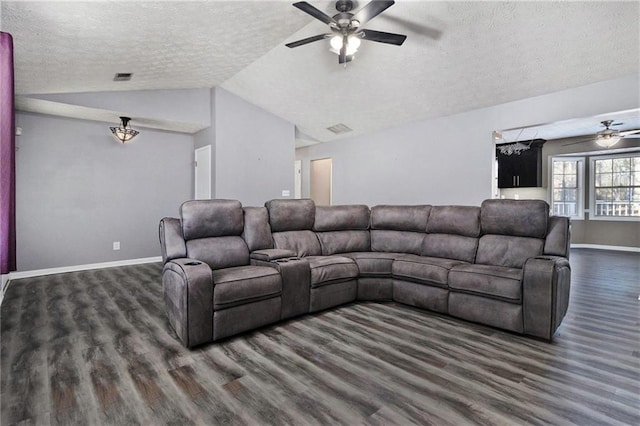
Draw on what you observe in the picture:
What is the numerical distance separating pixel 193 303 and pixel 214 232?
0.91 metres

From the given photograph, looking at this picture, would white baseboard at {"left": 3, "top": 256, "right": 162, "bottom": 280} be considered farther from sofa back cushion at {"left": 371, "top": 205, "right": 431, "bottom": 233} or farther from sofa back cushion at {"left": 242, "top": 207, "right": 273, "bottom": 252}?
sofa back cushion at {"left": 371, "top": 205, "right": 431, "bottom": 233}

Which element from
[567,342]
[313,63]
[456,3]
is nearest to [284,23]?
[313,63]

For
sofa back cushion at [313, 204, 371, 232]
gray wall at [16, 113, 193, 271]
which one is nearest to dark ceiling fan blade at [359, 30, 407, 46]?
sofa back cushion at [313, 204, 371, 232]

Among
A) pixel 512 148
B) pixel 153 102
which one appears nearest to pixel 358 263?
pixel 153 102

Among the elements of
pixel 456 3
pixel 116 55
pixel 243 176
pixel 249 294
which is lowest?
pixel 249 294

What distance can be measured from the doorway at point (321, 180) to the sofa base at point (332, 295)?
4.39 m

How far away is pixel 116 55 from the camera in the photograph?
3.32 metres

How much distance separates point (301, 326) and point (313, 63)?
345 centimetres

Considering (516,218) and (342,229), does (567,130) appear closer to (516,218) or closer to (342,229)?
(516,218)

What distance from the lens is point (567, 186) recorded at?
844 cm

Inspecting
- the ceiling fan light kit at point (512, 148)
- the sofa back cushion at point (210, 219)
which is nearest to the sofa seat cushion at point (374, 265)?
the sofa back cushion at point (210, 219)

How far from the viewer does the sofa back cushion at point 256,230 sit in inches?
135

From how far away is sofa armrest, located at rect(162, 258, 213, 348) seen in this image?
2.45 meters

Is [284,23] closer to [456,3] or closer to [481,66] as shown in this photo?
[456,3]
